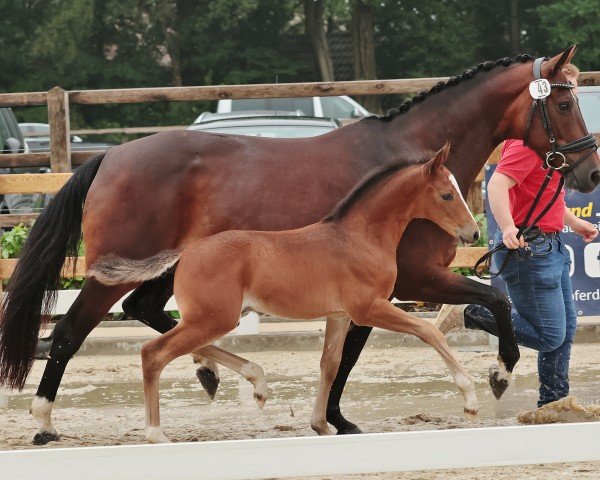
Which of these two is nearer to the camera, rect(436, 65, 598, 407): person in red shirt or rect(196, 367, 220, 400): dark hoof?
rect(436, 65, 598, 407): person in red shirt

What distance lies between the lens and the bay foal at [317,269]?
5383 mm

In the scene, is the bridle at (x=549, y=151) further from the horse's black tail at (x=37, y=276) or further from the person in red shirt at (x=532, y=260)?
the horse's black tail at (x=37, y=276)

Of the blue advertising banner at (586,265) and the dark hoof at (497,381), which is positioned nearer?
the dark hoof at (497,381)

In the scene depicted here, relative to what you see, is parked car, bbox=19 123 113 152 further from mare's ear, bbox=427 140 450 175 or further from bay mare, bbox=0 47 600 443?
mare's ear, bbox=427 140 450 175

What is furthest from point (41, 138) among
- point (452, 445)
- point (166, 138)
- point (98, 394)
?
point (452, 445)

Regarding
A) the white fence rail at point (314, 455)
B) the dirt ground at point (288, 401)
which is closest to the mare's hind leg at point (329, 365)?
the dirt ground at point (288, 401)

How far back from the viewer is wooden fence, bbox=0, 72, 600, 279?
30.7 ft

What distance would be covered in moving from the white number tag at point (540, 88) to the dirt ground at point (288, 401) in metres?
1.79

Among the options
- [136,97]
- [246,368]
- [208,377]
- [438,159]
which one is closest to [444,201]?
[438,159]

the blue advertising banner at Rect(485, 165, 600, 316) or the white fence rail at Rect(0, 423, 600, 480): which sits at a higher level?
the white fence rail at Rect(0, 423, 600, 480)

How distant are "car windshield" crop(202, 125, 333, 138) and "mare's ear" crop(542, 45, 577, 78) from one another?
601cm

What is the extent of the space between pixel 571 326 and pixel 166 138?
2397mm

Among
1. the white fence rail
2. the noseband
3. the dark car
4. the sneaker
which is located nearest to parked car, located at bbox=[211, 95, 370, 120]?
the dark car

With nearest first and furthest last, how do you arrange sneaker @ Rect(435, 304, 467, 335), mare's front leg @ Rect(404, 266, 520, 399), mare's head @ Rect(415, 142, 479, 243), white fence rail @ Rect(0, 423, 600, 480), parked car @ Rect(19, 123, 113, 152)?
white fence rail @ Rect(0, 423, 600, 480) < mare's head @ Rect(415, 142, 479, 243) < mare's front leg @ Rect(404, 266, 520, 399) < sneaker @ Rect(435, 304, 467, 335) < parked car @ Rect(19, 123, 113, 152)
